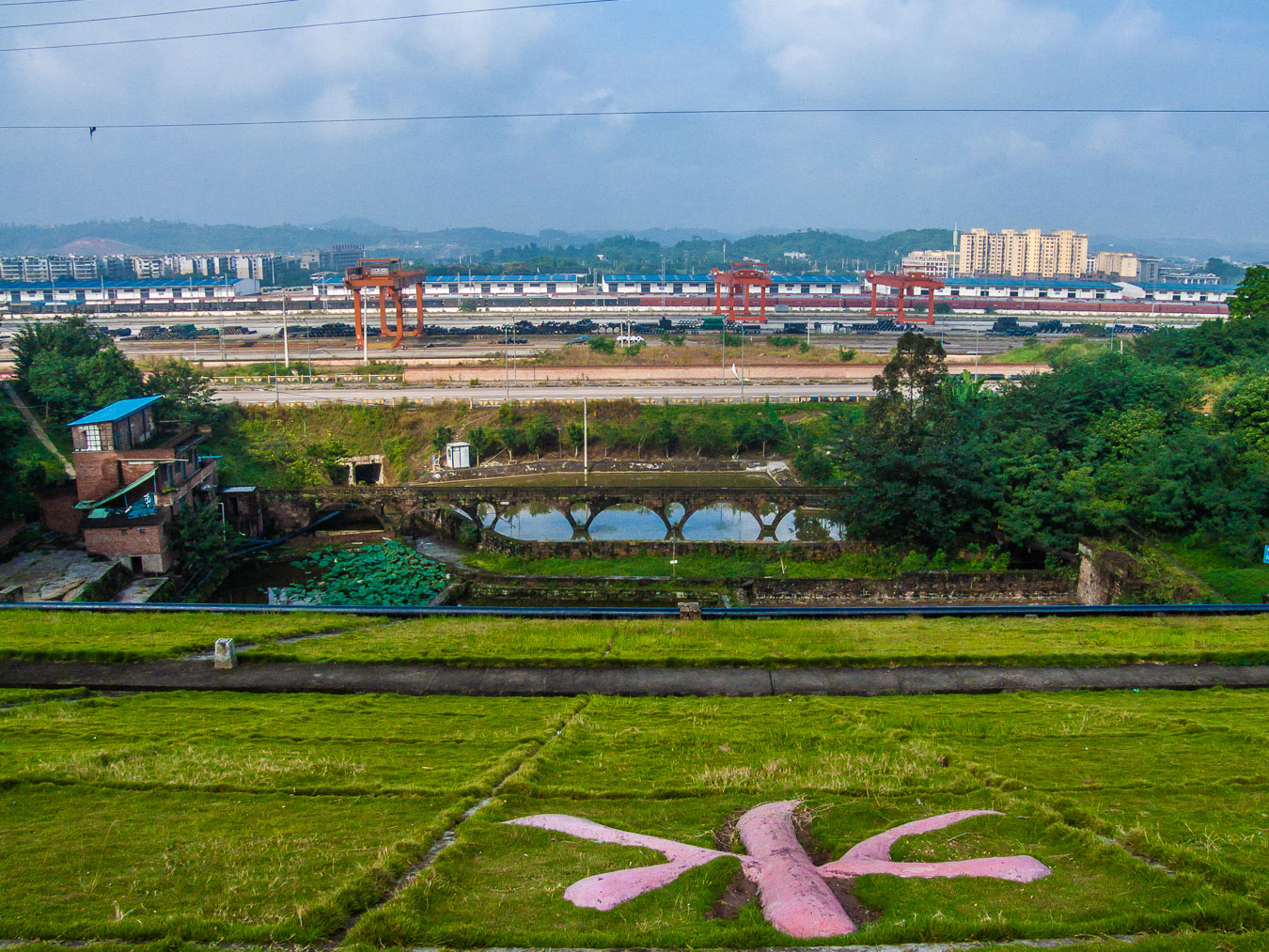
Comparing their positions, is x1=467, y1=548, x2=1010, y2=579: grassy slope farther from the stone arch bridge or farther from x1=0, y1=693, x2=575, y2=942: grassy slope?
x1=0, y1=693, x2=575, y2=942: grassy slope

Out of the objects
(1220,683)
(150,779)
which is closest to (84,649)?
(150,779)

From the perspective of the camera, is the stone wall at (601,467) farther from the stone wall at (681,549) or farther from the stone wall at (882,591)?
the stone wall at (882,591)

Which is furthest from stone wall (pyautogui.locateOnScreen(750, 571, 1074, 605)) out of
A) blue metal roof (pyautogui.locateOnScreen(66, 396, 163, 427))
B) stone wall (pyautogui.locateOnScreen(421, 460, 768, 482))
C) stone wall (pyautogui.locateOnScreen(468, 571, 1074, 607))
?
blue metal roof (pyautogui.locateOnScreen(66, 396, 163, 427))

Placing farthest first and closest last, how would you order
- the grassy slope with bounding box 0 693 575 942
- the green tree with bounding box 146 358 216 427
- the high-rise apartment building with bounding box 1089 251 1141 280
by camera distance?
the high-rise apartment building with bounding box 1089 251 1141 280 < the green tree with bounding box 146 358 216 427 < the grassy slope with bounding box 0 693 575 942

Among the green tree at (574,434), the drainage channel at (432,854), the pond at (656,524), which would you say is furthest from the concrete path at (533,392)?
the drainage channel at (432,854)

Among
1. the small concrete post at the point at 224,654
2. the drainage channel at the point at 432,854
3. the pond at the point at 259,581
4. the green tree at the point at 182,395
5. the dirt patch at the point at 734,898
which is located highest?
the green tree at the point at 182,395
